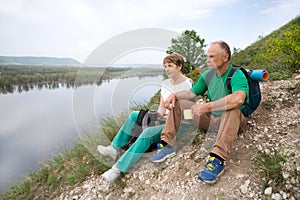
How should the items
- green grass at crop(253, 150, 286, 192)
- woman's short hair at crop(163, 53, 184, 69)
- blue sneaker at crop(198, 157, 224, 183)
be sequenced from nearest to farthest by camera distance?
green grass at crop(253, 150, 286, 192), blue sneaker at crop(198, 157, 224, 183), woman's short hair at crop(163, 53, 184, 69)

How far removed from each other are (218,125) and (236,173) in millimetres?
603

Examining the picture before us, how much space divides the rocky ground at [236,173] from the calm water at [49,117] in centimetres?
89

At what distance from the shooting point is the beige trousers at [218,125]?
2.07 meters

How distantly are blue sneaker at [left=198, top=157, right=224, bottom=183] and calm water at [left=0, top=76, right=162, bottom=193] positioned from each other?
1.19 m

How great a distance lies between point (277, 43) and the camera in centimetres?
428

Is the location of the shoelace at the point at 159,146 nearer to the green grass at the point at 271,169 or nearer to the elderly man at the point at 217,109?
the elderly man at the point at 217,109

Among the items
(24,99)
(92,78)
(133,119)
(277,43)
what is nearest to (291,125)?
(133,119)

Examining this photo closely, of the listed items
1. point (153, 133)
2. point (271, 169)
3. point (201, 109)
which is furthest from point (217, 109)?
point (153, 133)

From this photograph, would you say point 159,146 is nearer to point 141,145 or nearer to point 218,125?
point 141,145

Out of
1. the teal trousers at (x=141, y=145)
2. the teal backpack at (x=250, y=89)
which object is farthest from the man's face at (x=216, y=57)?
the teal trousers at (x=141, y=145)

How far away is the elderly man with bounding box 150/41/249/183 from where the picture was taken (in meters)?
2.09

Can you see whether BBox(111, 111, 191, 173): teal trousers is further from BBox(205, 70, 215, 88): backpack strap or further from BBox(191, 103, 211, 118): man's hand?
BBox(205, 70, 215, 88): backpack strap

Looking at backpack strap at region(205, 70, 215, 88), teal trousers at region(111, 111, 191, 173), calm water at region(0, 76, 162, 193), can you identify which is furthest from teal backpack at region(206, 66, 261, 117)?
calm water at region(0, 76, 162, 193)

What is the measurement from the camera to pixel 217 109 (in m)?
2.26
